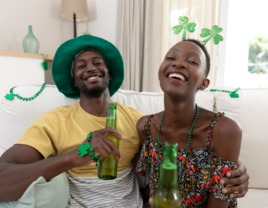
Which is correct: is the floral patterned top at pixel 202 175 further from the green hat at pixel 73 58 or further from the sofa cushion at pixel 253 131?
the green hat at pixel 73 58

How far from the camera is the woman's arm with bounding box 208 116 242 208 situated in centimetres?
92

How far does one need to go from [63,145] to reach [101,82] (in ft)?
1.32

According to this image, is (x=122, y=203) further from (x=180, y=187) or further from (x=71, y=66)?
(x=71, y=66)

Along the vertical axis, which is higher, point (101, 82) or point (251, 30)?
point (251, 30)

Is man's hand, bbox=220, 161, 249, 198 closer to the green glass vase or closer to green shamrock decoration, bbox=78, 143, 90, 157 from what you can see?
green shamrock decoration, bbox=78, 143, 90, 157

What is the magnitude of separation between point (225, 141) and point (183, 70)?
331 mm

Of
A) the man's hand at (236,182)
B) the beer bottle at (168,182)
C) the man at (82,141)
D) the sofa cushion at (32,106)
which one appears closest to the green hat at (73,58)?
the man at (82,141)

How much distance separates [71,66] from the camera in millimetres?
1477

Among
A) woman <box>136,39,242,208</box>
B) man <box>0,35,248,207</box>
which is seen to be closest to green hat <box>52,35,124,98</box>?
man <box>0,35,248,207</box>

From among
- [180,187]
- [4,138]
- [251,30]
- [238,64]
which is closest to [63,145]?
[4,138]

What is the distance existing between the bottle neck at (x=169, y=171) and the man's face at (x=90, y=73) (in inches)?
34.8

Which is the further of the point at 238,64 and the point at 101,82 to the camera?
the point at 238,64

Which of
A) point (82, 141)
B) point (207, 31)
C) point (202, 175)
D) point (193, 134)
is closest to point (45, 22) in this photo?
point (82, 141)

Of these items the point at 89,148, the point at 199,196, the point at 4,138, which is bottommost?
the point at 199,196
